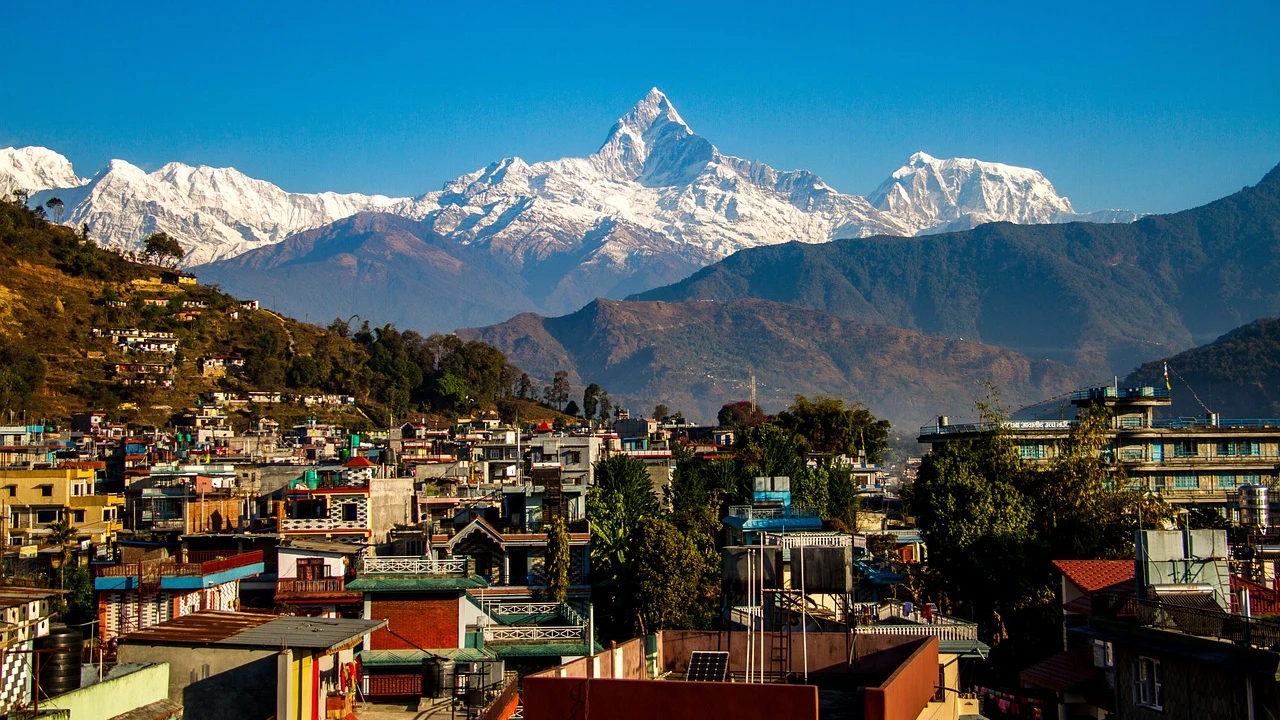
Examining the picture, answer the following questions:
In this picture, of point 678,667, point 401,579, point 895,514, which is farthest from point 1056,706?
point 895,514

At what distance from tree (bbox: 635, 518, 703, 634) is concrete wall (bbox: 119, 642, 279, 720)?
16669 mm

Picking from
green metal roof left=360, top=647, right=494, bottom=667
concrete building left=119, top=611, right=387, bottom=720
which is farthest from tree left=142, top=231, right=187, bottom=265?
concrete building left=119, top=611, right=387, bottom=720

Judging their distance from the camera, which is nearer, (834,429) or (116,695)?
(116,695)

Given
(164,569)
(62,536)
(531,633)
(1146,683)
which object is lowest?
(531,633)

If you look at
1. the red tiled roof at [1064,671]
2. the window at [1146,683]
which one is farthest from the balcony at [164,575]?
the window at [1146,683]

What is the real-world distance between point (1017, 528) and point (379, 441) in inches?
2541

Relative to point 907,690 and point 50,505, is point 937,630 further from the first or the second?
point 50,505

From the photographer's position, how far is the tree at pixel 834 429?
312ft

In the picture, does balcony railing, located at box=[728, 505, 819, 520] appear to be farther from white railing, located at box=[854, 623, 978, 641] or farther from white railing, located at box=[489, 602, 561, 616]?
white railing, located at box=[854, 623, 978, 641]

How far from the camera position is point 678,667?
1759 cm

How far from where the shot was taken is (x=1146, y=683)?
2133cm

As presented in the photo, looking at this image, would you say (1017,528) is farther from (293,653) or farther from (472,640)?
(293,653)

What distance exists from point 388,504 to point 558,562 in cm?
1372

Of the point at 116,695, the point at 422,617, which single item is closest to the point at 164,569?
the point at 422,617
